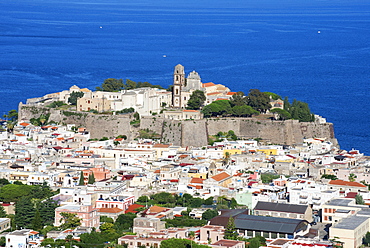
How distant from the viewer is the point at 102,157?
48594mm

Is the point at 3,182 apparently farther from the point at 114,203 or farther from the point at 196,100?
the point at 196,100

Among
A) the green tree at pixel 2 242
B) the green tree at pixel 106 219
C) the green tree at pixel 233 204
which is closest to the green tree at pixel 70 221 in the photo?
the green tree at pixel 106 219

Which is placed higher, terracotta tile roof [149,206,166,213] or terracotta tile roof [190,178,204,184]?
terracotta tile roof [190,178,204,184]

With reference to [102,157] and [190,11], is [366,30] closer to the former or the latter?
[190,11]

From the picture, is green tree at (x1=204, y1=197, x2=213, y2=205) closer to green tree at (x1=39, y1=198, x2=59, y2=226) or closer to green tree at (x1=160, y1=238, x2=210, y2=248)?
green tree at (x1=39, y1=198, x2=59, y2=226)

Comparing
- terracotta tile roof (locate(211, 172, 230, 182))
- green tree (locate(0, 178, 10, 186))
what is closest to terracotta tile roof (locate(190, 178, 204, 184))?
terracotta tile roof (locate(211, 172, 230, 182))

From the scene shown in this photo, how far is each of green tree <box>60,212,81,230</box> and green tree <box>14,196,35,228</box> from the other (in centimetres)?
147

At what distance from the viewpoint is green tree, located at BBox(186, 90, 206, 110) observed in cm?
5575

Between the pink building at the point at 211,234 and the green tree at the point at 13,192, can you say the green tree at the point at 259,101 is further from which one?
the pink building at the point at 211,234

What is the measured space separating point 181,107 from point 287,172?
12289 millimetres

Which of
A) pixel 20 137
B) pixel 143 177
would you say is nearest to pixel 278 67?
pixel 20 137

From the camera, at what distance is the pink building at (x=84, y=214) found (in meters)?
37.4

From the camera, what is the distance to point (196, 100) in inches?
2195

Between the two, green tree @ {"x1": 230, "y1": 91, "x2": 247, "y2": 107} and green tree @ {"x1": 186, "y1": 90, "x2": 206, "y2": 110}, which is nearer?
green tree @ {"x1": 186, "y1": 90, "x2": 206, "y2": 110}
